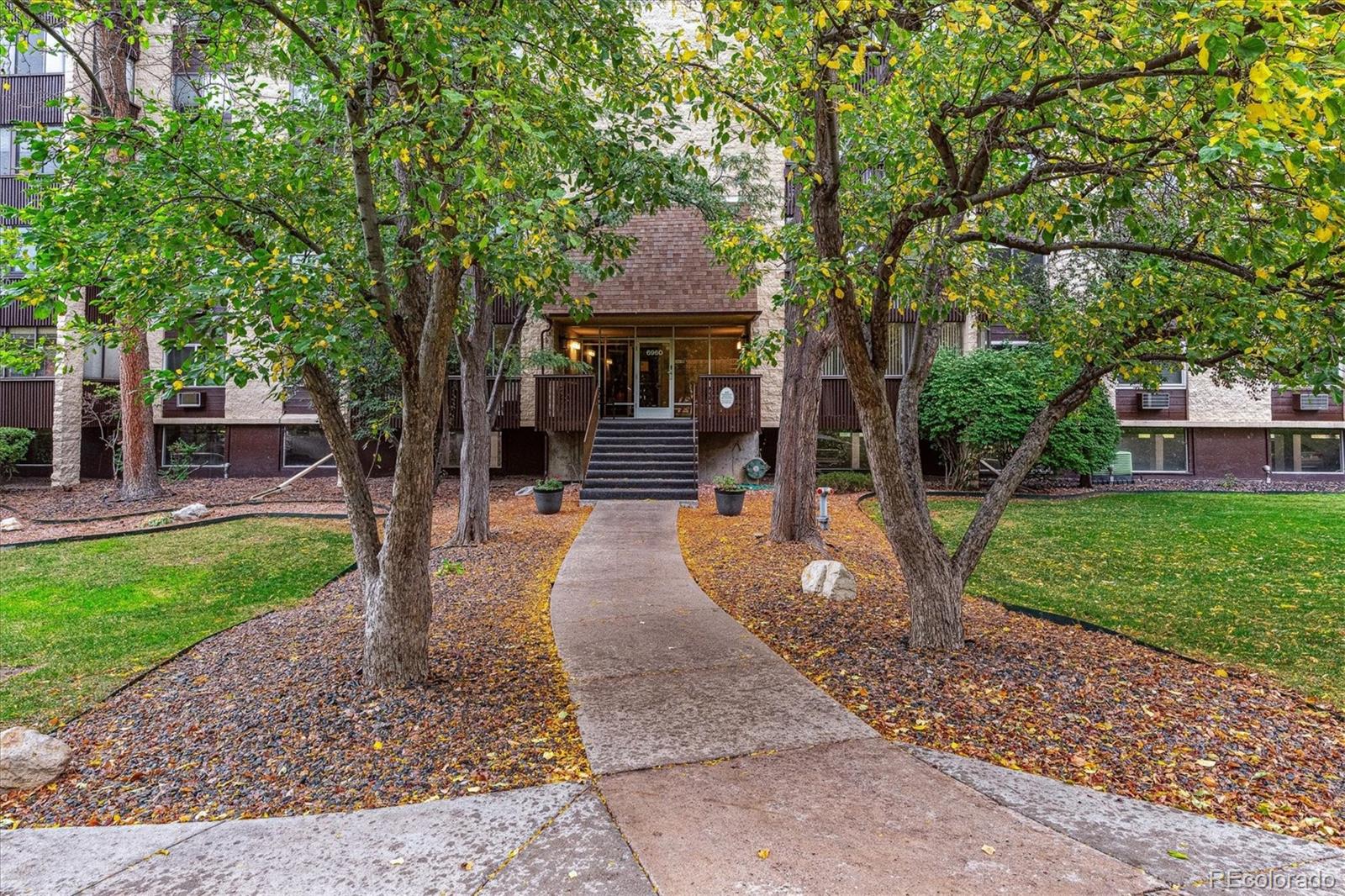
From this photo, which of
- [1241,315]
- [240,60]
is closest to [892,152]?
[1241,315]

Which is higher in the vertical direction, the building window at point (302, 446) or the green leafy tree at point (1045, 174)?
the green leafy tree at point (1045, 174)

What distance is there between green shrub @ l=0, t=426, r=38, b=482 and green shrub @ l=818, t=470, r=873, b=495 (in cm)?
1899

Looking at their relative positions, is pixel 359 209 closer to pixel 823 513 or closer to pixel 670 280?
pixel 823 513

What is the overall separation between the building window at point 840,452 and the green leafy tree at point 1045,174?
441 inches

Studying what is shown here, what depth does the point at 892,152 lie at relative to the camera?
16.2ft

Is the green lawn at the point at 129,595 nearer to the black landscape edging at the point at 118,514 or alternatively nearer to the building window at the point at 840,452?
the black landscape edging at the point at 118,514

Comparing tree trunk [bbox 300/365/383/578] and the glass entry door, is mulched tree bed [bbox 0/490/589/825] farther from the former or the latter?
the glass entry door

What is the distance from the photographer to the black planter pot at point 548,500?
1196 centimetres

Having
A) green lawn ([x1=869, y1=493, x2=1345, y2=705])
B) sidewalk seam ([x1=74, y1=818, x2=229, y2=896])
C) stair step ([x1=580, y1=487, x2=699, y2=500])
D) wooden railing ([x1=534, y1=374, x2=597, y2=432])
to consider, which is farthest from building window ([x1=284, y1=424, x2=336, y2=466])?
sidewalk seam ([x1=74, y1=818, x2=229, y2=896])

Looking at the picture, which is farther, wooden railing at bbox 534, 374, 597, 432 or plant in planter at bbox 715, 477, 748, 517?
wooden railing at bbox 534, 374, 597, 432

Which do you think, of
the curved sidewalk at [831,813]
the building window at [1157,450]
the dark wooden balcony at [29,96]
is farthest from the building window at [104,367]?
the building window at [1157,450]

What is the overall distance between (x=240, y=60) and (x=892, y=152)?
5306 millimetres

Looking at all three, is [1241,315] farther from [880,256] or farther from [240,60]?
[240,60]

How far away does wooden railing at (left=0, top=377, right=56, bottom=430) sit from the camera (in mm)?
16625
